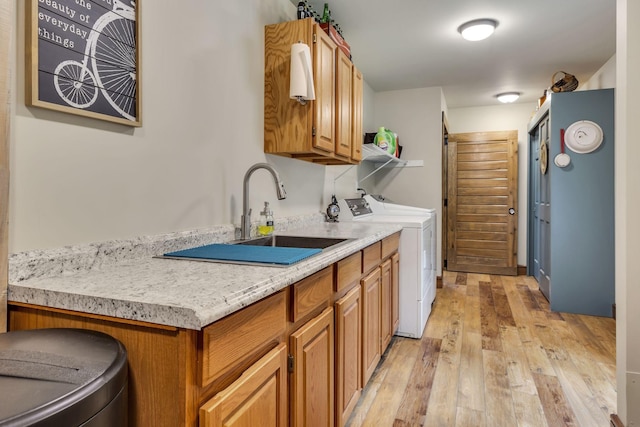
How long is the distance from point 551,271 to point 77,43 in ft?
12.6

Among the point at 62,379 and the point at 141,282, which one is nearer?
the point at 62,379

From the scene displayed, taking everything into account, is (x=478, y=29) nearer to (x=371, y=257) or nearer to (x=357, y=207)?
(x=357, y=207)

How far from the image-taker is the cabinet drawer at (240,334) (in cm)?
76

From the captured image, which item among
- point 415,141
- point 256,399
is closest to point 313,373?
point 256,399

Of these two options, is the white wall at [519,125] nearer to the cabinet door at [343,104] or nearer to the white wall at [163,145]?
the cabinet door at [343,104]

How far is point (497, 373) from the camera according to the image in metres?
2.24

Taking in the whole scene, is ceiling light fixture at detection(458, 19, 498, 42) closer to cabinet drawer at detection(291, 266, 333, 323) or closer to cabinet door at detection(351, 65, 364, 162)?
cabinet door at detection(351, 65, 364, 162)

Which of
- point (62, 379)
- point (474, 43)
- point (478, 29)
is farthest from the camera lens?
point (474, 43)

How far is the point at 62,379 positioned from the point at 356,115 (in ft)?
8.20

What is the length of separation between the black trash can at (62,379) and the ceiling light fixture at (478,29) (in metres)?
2.97

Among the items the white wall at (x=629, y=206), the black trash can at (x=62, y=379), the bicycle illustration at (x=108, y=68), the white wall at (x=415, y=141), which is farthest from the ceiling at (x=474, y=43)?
the black trash can at (x=62, y=379)

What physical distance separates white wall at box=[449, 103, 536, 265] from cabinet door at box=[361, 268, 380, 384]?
3803mm

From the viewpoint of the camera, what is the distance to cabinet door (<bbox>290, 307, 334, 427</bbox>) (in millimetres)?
1145

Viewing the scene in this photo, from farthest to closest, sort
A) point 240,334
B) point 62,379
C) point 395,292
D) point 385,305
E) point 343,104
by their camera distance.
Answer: point 395,292 < point 343,104 < point 385,305 < point 240,334 < point 62,379
